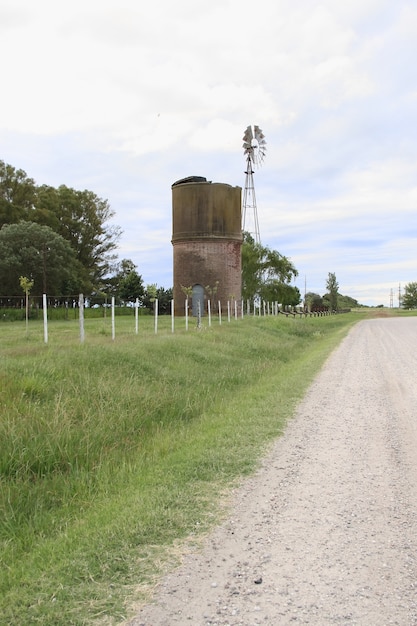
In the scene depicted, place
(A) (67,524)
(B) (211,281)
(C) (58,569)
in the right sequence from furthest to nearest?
1. (B) (211,281)
2. (A) (67,524)
3. (C) (58,569)

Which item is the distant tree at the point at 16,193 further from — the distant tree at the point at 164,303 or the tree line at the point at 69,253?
the distant tree at the point at 164,303

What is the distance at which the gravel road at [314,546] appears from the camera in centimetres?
321

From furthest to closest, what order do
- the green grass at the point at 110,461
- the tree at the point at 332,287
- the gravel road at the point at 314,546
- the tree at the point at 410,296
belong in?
the tree at the point at 410,296
the tree at the point at 332,287
the green grass at the point at 110,461
the gravel road at the point at 314,546

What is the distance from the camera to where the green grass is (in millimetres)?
3703

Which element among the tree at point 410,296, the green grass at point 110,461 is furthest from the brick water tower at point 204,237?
the tree at point 410,296

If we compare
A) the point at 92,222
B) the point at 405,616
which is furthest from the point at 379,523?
the point at 92,222

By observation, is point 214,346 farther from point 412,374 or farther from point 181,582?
point 181,582

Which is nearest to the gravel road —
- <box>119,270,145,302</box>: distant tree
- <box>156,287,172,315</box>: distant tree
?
<box>156,287,172,315</box>: distant tree

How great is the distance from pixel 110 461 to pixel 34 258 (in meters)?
39.0

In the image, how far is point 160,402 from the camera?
9.79 meters

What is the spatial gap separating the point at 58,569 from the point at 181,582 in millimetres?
881

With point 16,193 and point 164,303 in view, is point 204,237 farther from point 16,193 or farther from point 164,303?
point 16,193

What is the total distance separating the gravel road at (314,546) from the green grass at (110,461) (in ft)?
0.87

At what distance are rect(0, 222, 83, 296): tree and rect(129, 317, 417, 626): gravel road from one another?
38.4 metres
